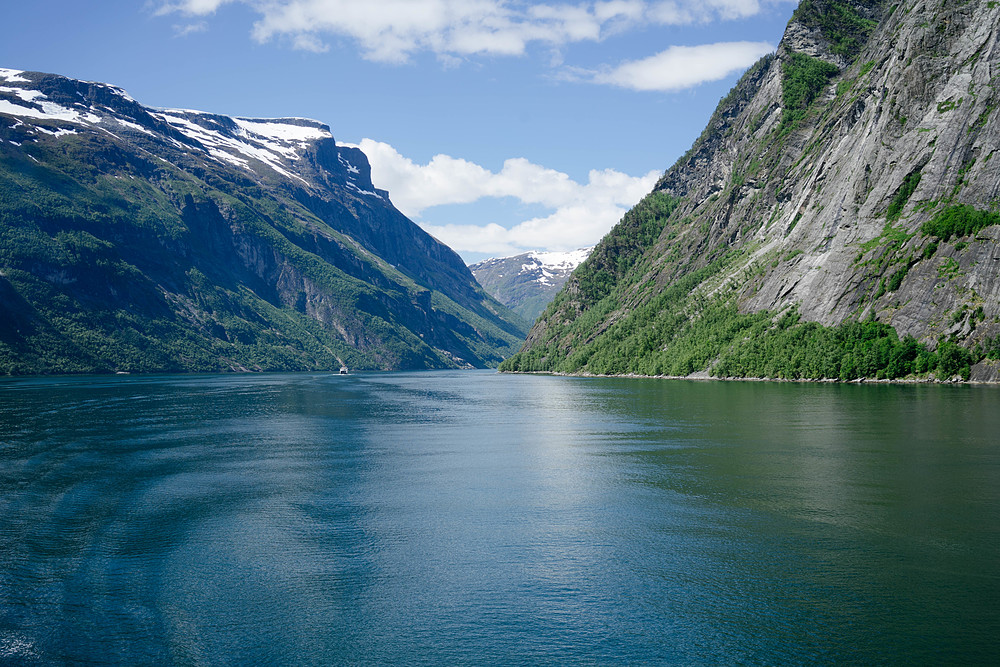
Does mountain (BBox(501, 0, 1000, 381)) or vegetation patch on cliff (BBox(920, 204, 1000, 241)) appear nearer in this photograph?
mountain (BBox(501, 0, 1000, 381))

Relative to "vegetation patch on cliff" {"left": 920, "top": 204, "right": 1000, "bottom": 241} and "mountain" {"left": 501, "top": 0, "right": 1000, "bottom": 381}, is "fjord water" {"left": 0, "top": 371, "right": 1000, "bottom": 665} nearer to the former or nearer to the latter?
"mountain" {"left": 501, "top": 0, "right": 1000, "bottom": 381}

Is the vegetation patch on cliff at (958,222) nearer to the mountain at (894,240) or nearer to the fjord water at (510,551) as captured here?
the mountain at (894,240)

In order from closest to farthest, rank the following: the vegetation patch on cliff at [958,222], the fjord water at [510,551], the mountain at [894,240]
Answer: the fjord water at [510,551] → the mountain at [894,240] → the vegetation patch on cliff at [958,222]

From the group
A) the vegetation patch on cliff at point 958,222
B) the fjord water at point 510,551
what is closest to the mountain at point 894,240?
the vegetation patch on cliff at point 958,222

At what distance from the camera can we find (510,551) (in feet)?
82.1

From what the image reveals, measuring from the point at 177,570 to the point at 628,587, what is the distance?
601 inches

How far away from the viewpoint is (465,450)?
2008 inches

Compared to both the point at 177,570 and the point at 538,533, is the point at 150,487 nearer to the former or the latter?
the point at 177,570

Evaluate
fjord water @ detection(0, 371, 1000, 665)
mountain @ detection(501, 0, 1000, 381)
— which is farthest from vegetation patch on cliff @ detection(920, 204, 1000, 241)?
fjord water @ detection(0, 371, 1000, 665)

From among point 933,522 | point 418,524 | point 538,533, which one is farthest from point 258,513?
point 933,522

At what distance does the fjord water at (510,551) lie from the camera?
17.5 metres

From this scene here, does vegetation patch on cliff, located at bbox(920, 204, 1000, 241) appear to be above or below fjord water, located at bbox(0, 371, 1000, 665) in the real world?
above

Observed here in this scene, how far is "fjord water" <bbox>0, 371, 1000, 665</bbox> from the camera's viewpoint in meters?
17.5

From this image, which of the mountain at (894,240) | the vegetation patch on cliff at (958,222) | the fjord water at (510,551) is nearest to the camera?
the fjord water at (510,551)
